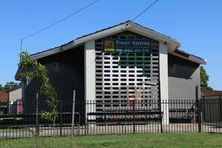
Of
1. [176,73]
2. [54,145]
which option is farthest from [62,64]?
[54,145]

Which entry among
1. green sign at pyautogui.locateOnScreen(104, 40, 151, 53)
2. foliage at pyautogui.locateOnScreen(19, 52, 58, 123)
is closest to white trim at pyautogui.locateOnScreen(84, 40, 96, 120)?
green sign at pyautogui.locateOnScreen(104, 40, 151, 53)

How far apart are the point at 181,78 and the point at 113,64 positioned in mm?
7858

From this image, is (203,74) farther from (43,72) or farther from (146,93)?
(43,72)

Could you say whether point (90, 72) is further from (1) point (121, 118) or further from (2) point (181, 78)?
(2) point (181, 78)

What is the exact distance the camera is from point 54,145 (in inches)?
580

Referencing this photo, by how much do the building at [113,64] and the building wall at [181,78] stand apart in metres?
3.11

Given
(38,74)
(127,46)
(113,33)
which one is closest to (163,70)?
(127,46)

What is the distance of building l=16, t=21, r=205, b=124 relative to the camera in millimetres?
27469

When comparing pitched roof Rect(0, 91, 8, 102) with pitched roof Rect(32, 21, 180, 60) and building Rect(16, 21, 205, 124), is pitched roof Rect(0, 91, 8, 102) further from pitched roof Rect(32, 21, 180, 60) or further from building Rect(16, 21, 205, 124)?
pitched roof Rect(32, 21, 180, 60)

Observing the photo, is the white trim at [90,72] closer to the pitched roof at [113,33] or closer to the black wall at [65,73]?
the pitched roof at [113,33]

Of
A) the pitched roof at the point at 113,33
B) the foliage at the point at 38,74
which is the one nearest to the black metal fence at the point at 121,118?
the foliage at the point at 38,74

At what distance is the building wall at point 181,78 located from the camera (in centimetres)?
3306

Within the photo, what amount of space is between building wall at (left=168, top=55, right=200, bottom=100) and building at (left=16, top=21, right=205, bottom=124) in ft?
10.2

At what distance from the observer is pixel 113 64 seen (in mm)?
27797
